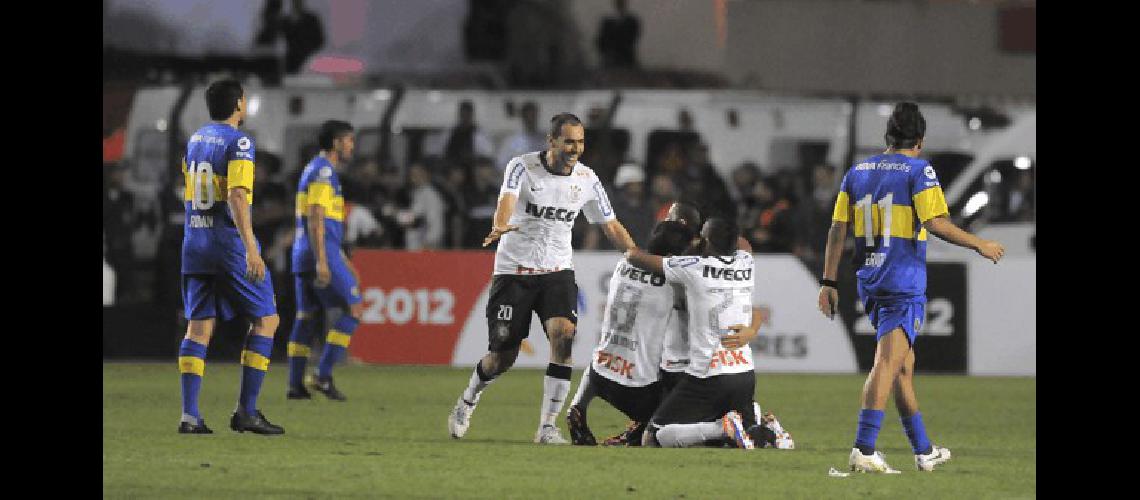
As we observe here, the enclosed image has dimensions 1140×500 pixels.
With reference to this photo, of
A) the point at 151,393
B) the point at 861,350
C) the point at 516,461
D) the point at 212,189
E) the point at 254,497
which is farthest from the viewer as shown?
the point at 861,350

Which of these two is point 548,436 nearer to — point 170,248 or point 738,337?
point 738,337

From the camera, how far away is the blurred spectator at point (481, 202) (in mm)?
21484

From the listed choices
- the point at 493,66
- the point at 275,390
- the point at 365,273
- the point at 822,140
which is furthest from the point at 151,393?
the point at 493,66

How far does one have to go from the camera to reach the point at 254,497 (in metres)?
9.16

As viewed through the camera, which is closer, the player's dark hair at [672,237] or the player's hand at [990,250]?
the player's hand at [990,250]

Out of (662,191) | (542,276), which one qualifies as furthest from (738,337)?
(662,191)

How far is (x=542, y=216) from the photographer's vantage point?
40.2ft

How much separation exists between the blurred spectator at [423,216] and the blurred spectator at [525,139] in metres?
0.94

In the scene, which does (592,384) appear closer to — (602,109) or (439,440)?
(439,440)

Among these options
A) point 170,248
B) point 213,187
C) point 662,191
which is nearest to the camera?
point 213,187

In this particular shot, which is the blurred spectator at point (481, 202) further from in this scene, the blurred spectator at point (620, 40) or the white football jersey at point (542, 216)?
the white football jersey at point (542, 216)

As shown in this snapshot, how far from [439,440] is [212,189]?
206cm

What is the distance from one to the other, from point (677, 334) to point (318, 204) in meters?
3.78

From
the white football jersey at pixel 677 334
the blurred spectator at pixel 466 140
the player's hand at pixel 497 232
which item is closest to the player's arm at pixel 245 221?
the player's hand at pixel 497 232
